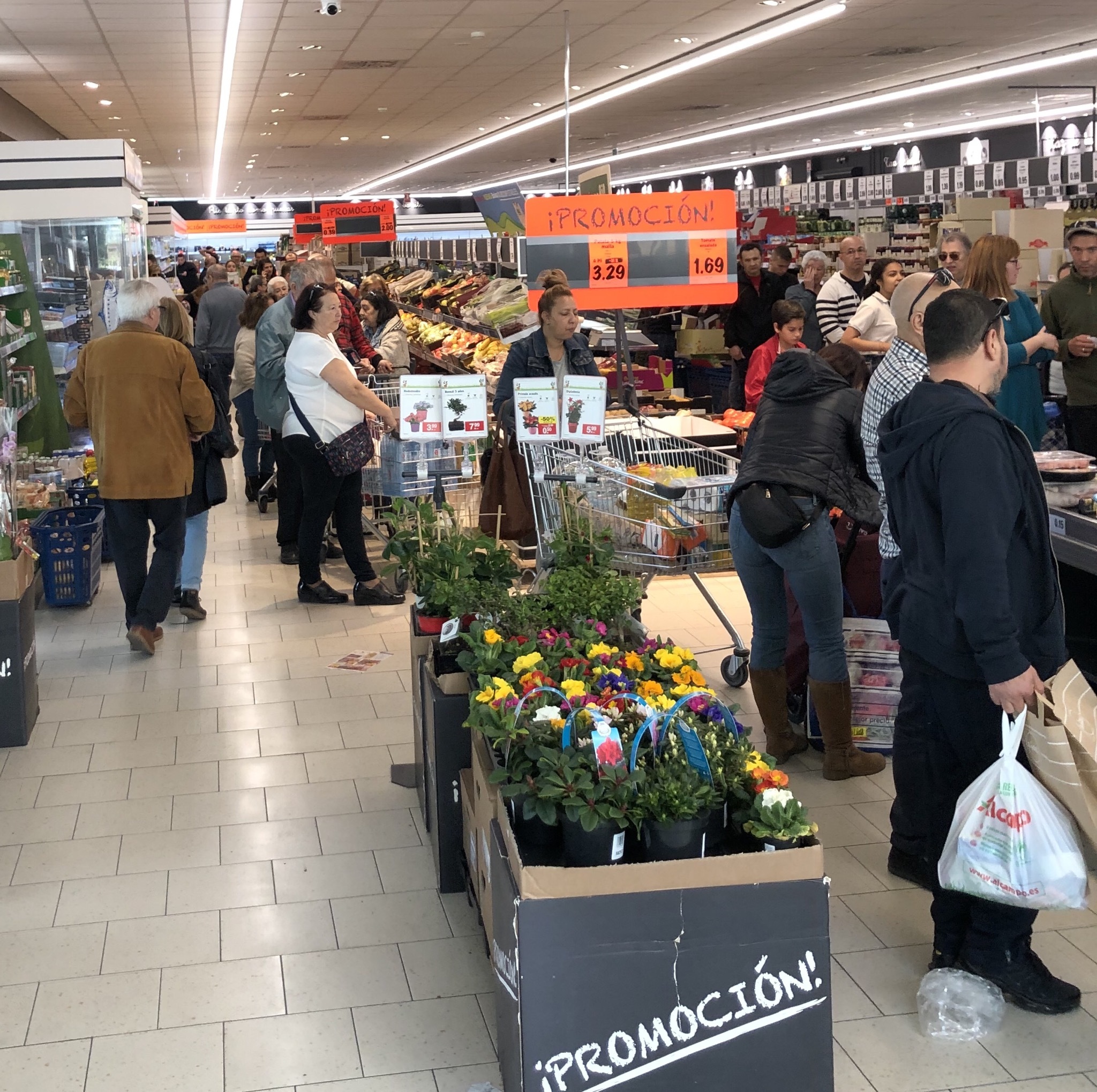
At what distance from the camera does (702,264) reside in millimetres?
6289

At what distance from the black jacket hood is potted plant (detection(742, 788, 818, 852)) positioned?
5.87ft

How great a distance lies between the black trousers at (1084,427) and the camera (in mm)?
6816

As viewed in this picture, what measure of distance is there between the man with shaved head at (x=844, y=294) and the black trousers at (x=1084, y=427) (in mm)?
1591

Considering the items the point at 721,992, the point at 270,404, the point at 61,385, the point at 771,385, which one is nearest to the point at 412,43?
the point at 61,385

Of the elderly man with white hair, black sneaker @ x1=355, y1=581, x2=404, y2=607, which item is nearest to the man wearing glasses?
the elderly man with white hair

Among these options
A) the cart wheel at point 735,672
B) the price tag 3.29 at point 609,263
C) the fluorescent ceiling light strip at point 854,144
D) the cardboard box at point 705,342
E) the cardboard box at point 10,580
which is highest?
the fluorescent ceiling light strip at point 854,144

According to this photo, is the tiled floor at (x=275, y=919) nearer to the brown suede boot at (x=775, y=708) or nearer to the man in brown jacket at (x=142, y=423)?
the brown suede boot at (x=775, y=708)

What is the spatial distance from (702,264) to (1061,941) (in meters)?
3.93

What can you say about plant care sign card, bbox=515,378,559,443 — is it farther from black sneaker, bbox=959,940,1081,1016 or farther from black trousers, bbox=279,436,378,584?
black sneaker, bbox=959,940,1081,1016

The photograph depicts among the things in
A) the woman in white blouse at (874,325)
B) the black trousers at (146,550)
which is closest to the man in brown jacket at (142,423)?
the black trousers at (146,550)

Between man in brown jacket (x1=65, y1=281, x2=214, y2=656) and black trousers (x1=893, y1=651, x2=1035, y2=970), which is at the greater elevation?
man in brown jacket (x1=65, y1=281, x2=214, y2=656)

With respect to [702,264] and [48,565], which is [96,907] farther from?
[702,264]

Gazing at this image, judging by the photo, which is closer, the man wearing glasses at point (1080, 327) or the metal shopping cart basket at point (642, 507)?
the metal shopping cart basket at point (642, 507)

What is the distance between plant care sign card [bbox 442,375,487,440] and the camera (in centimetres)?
463
